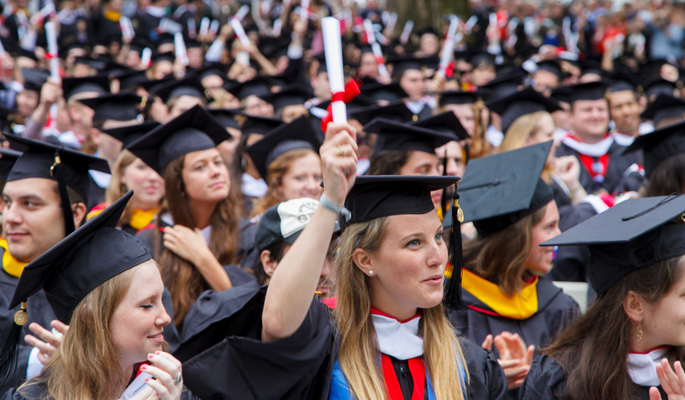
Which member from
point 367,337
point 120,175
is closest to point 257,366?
point 367,337

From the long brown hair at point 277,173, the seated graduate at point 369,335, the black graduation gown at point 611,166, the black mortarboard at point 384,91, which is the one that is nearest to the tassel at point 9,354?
the seated graduate at point 369,335

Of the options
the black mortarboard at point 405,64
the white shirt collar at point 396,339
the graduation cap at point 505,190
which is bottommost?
the white shirt collar at point 396,339

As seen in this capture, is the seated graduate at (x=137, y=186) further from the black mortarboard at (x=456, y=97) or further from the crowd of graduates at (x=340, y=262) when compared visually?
the black mortarboard at (x=456, y=97)

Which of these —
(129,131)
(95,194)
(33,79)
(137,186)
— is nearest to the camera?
(137,186)

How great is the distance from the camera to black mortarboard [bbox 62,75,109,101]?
7.33 m

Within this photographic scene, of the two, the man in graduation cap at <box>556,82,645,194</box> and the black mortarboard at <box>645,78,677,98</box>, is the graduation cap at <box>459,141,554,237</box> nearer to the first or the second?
the man in graduation cap at <box>556,82,645,194</box>

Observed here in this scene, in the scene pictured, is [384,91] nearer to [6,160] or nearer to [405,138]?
[405,138]

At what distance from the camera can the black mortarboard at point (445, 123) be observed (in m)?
4.83

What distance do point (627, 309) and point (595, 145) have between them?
489 cm

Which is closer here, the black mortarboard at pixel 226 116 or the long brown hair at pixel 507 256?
the long brown hair at pixel 507 256

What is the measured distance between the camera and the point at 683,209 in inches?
93.0

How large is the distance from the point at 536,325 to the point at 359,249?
58.9 inches

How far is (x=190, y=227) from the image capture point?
4160mm

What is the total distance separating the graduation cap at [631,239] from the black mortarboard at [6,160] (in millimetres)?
3017
